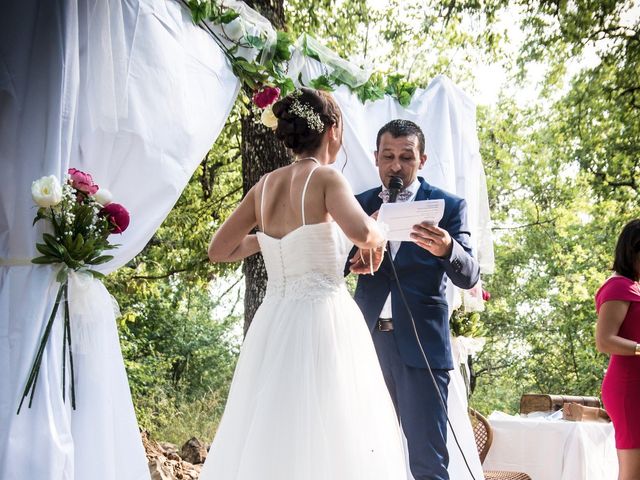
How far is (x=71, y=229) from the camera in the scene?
3.00 meters

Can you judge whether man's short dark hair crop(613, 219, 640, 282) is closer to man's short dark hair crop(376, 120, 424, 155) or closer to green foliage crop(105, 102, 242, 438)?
man's short dark hair crop(376, 120, 424, 155)

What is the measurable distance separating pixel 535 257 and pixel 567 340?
2000mm

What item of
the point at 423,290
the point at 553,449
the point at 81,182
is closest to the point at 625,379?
the point at 553,449

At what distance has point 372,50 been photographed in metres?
11.5

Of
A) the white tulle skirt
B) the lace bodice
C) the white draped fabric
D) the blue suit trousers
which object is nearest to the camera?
the white tulle skirt

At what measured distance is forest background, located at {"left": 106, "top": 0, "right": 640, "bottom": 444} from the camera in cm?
879

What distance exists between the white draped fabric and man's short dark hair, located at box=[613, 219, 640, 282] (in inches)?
34.9

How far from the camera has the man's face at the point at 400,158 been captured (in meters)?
3.65

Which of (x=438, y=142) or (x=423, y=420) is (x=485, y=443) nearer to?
(x=423, y=420)

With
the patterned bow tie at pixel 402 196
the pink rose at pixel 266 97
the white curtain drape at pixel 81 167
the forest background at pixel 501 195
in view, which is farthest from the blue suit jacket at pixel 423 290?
the forest background at pixel 501 195

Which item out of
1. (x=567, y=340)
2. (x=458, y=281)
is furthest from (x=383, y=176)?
(x=567, y=340)

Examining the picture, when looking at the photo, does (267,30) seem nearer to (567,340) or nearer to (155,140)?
(155,140)

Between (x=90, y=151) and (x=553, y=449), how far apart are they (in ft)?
10.5

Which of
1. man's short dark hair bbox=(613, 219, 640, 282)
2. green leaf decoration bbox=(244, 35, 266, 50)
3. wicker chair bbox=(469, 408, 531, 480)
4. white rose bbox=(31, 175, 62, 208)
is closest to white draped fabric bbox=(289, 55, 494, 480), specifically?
green leaf decoration bbox=(244, 35, 266, 50)
